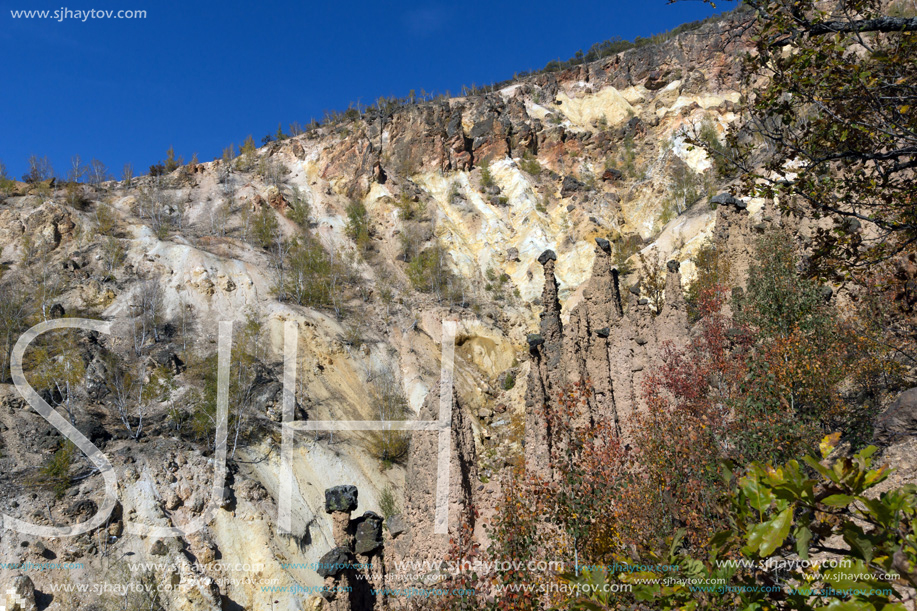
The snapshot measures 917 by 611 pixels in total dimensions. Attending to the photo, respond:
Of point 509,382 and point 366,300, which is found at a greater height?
point 366,300

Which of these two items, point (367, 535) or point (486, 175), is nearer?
point (367, 535)

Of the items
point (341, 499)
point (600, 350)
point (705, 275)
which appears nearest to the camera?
point (341, 499)

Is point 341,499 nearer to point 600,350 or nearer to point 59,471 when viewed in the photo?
point 600,350

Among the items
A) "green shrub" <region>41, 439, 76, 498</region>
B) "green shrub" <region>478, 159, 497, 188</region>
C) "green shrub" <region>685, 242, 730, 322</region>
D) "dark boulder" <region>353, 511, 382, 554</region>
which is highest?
"green shrub" <region>478, 159, 497, 188</region>

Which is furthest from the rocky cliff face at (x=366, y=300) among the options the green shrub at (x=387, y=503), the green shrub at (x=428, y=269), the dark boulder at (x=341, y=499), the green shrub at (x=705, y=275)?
the green shrub at (x=705, y=275)

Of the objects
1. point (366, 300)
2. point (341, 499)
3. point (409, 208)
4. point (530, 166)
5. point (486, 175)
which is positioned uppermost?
point (530, 166)

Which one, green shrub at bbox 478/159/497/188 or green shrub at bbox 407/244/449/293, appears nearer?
green shrub at bbox 407/244/449/293

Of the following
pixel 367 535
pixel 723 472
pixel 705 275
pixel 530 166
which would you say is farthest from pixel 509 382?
pixel 723 472

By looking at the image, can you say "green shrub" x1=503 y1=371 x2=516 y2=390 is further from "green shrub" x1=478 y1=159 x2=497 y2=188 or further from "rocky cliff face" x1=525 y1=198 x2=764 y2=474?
"green shrub" x1=478 y1=159 x2=497 y2=188

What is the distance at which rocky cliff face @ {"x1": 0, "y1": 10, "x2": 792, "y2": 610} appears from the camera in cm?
1708

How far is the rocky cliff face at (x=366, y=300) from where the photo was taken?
56.0 ft

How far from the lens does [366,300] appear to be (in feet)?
138

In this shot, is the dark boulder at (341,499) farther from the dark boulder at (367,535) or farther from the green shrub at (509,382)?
the green shrub at (509,382)

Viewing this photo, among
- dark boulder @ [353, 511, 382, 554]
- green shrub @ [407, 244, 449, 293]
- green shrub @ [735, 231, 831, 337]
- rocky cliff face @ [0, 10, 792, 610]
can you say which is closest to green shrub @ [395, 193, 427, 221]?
rocky cliff face @ [0, 10, 792, 610]
